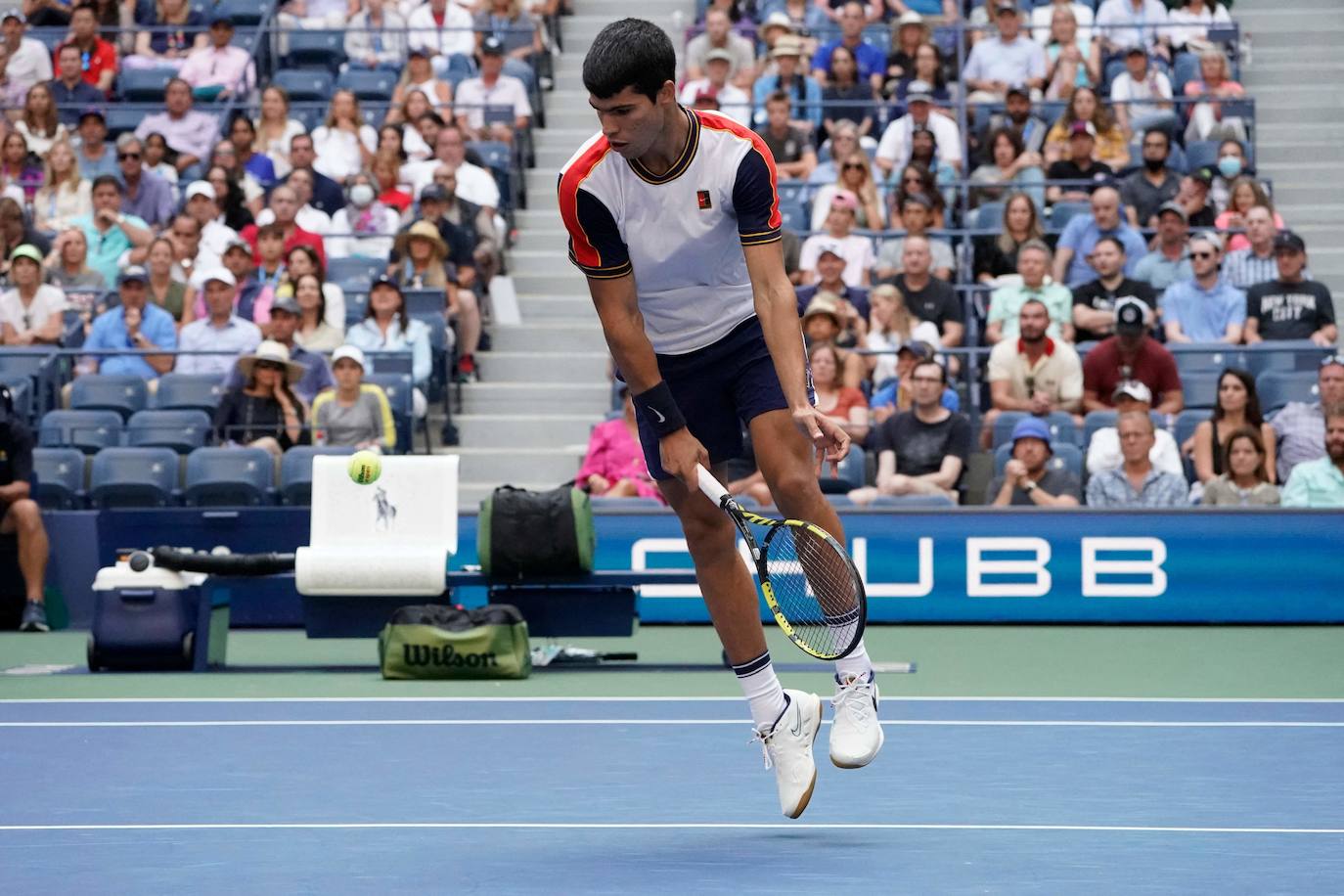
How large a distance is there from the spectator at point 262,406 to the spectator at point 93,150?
13.6ft

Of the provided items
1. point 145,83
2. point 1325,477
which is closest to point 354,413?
point 1325,477

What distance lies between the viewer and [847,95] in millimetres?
16672

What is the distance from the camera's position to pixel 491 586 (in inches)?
416

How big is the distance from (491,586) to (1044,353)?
4479 mm

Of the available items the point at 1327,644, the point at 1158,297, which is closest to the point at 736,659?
the point at 1327,644

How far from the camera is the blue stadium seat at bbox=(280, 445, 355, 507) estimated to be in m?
12.6

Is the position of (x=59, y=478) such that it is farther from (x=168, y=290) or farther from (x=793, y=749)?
(x=793, y=749)

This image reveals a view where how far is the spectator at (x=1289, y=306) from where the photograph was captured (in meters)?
13.8

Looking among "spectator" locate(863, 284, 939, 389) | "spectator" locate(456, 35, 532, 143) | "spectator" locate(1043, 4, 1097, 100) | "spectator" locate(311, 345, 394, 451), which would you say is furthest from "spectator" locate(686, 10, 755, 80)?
"spectator" locate(311, 345, 394, 451)

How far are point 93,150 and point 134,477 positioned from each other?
5038 millimetres

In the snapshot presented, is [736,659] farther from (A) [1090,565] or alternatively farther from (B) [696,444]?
(A) [1090,565]

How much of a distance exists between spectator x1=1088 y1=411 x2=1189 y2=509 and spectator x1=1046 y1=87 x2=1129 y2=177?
13.5 ft

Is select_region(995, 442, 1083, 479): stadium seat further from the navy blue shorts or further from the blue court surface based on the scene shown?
the navy blue shorts

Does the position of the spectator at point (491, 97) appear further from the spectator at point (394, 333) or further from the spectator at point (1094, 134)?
the spectator at point (1094, 134)
